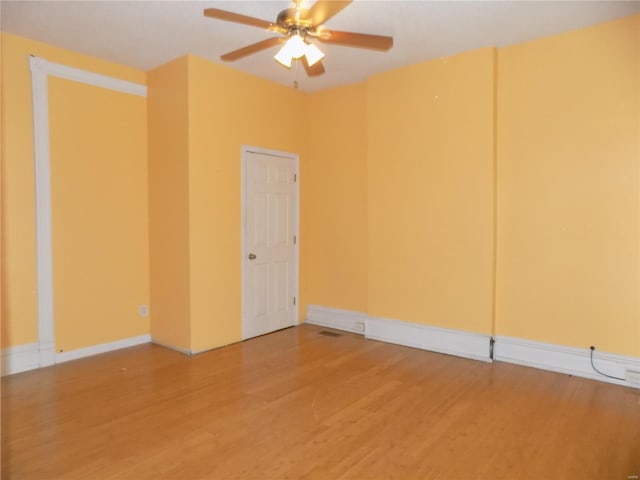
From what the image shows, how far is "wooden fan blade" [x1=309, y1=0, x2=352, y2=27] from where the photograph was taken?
245 cm

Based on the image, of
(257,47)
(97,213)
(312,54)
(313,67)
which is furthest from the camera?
(97,213)

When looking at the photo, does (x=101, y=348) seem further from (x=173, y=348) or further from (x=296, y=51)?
(x=296, y=51)

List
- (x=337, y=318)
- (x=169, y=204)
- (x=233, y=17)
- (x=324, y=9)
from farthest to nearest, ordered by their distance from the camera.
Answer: (x=337, y=318)
(x=169, y=204)
(x=233, y=17)
(x=324, y=9)

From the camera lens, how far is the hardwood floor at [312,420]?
2359mm

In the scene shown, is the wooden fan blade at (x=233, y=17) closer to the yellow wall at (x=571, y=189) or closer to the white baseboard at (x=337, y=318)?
the yellow wall at (x=571, y=189)

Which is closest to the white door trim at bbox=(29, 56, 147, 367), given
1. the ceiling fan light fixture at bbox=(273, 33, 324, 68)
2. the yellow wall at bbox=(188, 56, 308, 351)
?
the yellow wall at bbox=(188, 56, 308, 351)

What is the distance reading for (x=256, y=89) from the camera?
15.5 ft

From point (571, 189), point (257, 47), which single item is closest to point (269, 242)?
point (257, 47)

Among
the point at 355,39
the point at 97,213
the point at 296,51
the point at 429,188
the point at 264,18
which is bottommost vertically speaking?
the point at 97,213

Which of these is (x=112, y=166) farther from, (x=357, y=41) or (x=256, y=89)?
(x=357, y=41)

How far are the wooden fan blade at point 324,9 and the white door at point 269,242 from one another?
85.1 inches

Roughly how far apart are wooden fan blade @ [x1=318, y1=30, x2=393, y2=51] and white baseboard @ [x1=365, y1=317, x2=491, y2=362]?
107 inches

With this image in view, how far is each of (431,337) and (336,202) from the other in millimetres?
1959

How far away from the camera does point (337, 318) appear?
17.1ft
